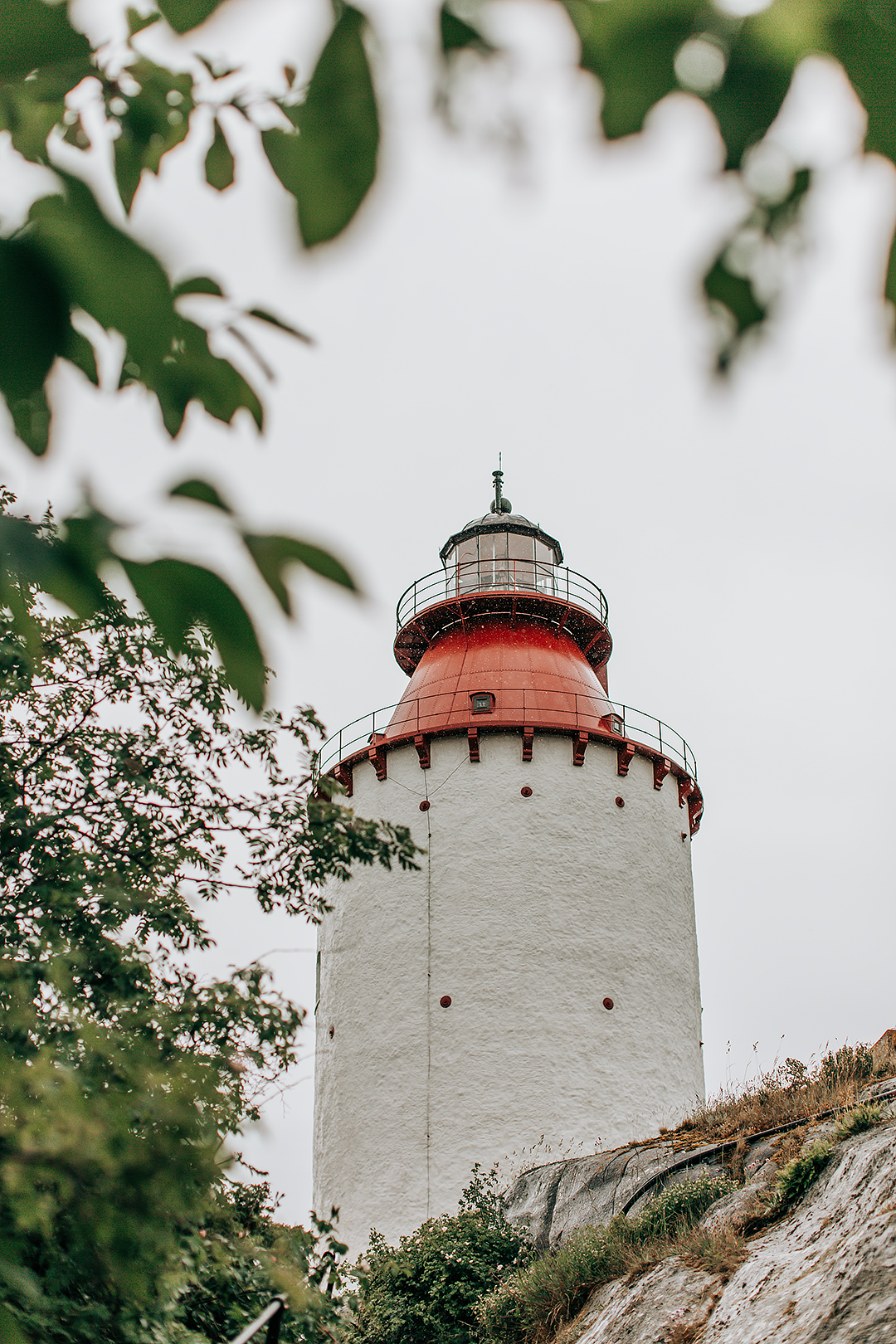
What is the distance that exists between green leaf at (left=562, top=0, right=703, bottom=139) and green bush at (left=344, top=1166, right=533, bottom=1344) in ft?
40.1

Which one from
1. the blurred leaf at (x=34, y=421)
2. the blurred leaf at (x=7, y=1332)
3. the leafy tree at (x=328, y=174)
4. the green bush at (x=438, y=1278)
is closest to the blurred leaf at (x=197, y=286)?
the leafy tree at (x=328, y=174)

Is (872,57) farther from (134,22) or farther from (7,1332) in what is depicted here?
(7,1332)

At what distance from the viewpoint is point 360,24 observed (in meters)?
0.92

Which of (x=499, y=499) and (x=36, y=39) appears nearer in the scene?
(x=36, y=39)

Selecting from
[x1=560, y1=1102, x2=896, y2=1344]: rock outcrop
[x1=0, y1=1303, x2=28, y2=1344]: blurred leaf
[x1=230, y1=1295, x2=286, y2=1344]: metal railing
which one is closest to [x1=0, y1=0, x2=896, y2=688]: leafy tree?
[x1=0, y1=1303, x2=28, y2=1344]: blurred leaf

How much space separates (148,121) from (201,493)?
2.54 feet

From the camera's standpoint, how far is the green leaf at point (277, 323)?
3.70ft

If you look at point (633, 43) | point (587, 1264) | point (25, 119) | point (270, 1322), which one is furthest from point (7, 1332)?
point (587, 1264)

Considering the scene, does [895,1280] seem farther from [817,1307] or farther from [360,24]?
[360,24]

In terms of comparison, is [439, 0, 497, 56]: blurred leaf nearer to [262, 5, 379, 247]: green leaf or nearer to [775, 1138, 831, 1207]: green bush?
[262, 5, 379, 247]: green leaf

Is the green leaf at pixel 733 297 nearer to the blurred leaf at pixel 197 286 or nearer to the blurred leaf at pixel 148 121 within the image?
the blurred leaf at pixel 197 286

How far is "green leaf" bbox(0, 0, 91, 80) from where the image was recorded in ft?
3.32

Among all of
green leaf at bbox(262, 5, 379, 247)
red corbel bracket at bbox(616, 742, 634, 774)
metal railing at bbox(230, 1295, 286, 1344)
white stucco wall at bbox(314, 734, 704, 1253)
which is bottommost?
metal railing at bbox(230, 1295, 286, 1344)

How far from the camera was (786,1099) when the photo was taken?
36.8 ft
